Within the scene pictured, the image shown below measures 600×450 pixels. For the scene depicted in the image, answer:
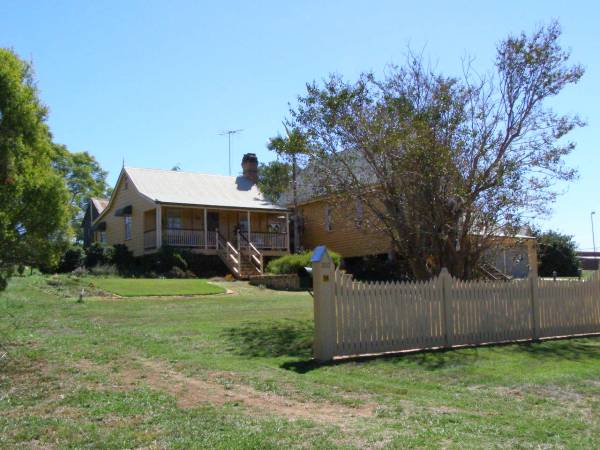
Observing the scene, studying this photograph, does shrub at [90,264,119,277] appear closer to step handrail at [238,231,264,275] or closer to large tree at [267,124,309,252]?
step handrail at [238,231,264,275]

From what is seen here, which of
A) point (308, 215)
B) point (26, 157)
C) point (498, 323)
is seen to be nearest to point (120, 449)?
point (26, 157)

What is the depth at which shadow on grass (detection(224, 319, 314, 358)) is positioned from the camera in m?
11.1

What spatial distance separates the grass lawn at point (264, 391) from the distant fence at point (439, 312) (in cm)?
45

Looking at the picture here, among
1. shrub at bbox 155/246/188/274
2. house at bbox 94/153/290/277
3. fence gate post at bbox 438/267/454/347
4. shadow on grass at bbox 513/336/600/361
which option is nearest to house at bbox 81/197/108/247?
house at bbox 94/153/290/277

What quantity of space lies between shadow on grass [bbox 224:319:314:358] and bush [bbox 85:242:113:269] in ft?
61.6

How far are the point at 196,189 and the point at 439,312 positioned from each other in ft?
82.1

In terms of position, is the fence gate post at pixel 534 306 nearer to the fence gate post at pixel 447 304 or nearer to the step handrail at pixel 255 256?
the fence gate post at pixel 447 304

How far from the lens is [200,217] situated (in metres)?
35.8

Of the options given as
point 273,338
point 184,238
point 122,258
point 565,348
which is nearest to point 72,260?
point 122,258

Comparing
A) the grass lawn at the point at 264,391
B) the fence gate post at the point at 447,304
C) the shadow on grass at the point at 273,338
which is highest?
→ the fence gate post at the point at 447,304

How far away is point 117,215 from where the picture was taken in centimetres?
3669

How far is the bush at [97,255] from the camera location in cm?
3109

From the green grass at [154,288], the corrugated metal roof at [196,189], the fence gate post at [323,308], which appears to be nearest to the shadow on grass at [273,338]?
the fence gate post at [323,308]

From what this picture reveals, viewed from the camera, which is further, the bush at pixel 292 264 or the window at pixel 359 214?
the bush at pixel 292 264
